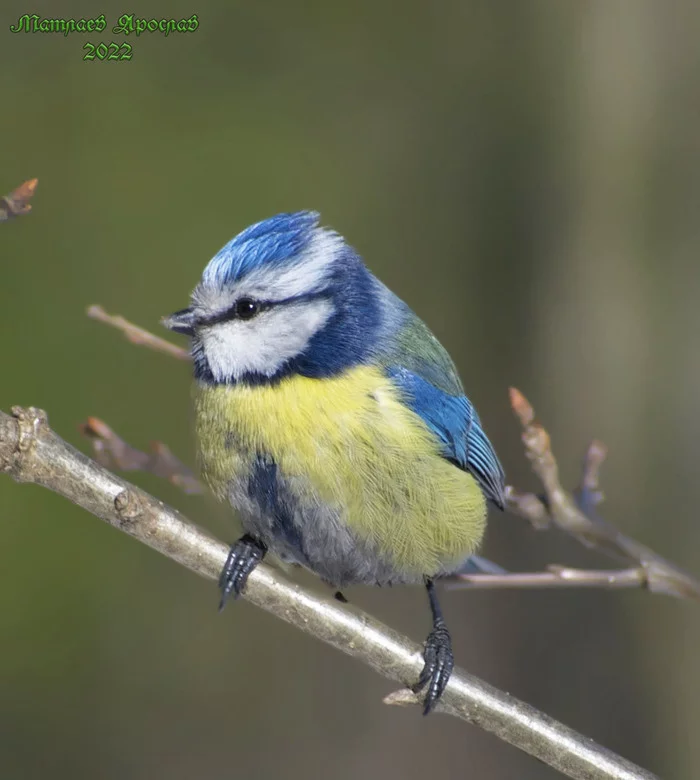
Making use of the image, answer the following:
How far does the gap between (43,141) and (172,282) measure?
3.08 ft

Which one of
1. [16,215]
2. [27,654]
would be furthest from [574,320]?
[16,215]

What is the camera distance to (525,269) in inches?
211

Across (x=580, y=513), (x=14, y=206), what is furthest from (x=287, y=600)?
(x=14, y=206)

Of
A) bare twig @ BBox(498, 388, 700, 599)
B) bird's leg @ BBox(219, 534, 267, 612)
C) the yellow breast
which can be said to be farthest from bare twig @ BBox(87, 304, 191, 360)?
bare twig @ BBox(498, 388, 700, 599)

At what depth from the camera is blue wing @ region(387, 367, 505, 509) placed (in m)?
2.32

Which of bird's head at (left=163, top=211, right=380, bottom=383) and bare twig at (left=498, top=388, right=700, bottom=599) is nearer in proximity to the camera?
bare twig at (left=498, top=388, right=700, bottom=599)

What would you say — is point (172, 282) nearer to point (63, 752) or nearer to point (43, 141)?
point (43, 141)

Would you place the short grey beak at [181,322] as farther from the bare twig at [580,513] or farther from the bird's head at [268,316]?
the bare twig at [580,513]

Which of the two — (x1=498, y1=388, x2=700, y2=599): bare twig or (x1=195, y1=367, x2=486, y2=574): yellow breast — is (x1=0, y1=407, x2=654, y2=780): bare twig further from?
(x1=498, y1=388, x2=700, y2=599): bare twig

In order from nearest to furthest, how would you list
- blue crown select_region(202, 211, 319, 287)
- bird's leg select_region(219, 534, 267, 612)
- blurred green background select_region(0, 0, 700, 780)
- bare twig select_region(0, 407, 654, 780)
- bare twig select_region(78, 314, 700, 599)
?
bare twig select_region(0, 407, 654, 780) < bare twig select_region(78, 314, 700, 599) < bird's leg select_region(219, 534, 267, 612) < blue crown select_region(202, 211, 319, 287) < blurred green background select_region(0, 0, 700, 780)

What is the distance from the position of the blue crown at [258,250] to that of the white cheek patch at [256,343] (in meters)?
0.10

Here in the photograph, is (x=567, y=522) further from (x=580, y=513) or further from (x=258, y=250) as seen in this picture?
(x=258, y=250)

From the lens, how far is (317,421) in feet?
7.11

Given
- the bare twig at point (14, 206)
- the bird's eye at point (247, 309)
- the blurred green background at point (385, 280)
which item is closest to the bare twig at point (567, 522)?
the bird's eye at point (247, 309)
